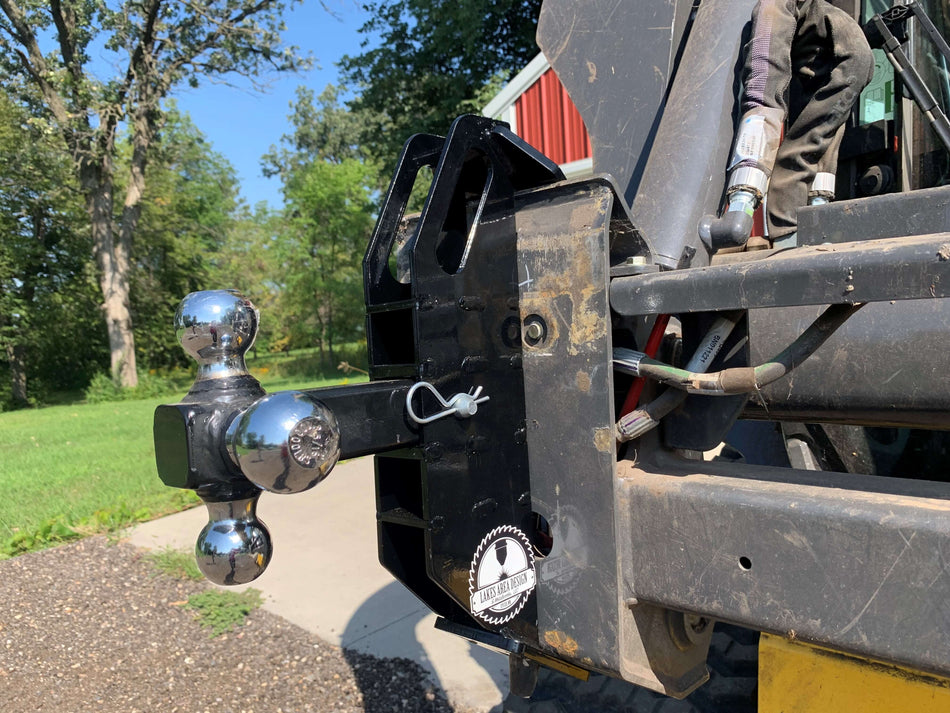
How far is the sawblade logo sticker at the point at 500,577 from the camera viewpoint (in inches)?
48.6

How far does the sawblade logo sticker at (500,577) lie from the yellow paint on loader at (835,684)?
40 centimetres

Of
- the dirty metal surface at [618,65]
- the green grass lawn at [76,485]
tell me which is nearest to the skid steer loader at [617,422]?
the dirty metal surface at [618,65]

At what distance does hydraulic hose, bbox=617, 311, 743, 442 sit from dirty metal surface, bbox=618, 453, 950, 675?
79 mm

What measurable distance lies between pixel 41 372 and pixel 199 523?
22634mm

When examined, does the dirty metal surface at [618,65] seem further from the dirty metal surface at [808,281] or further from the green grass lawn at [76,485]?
the green grass lawn at [76,485]

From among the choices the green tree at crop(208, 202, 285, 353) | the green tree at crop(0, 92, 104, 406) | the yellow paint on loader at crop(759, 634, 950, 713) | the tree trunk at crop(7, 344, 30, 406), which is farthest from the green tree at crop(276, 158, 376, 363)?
the yellow paint on loader at crop(759, 634, 950, 713)

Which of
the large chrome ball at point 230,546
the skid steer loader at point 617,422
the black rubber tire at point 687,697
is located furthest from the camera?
the black rubber tire at point 687,697

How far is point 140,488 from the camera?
21.7 ft

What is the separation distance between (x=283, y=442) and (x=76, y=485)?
6.98 meters

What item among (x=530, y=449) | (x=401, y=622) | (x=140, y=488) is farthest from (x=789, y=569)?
(x=140, y=488)

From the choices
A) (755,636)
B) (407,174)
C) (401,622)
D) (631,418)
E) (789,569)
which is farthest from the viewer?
(401,622)

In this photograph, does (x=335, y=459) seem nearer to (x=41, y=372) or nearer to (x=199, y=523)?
(x=199, y=523)

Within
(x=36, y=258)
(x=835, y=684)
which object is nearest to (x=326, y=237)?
(x=36, y=258)

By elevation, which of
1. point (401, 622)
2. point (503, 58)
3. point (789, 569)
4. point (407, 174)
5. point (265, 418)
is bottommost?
point (401, 622)
